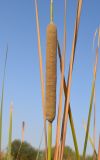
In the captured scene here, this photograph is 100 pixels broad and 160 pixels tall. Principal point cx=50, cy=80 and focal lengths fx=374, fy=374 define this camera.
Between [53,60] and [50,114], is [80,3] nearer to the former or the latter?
[53,60]

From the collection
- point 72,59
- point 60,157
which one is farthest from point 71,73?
point 60,157

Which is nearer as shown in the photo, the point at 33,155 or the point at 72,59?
the point at 72,59

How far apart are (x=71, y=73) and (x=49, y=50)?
0.13m

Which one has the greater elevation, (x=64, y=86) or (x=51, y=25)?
(x=51, y=25)

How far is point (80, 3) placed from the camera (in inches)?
47.6

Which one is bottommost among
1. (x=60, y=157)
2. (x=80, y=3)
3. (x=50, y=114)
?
(x=60, y=157)

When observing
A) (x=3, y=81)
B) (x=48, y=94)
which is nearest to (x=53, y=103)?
(x=48, y=94)

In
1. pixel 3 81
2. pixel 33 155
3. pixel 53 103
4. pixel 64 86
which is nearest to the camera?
pixel 53 103

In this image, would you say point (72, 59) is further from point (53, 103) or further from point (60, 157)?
point (60, 157)

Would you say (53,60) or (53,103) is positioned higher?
(53,60)

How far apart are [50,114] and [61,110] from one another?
96mm

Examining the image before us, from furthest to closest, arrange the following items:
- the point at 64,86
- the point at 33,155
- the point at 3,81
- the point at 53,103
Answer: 1. the point at 33,155
2. the point at 3,81
3. the point at 64,86
4. the point at 53,103

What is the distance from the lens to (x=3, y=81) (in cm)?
158

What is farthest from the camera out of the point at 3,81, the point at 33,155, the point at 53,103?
the point at 33,155
